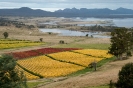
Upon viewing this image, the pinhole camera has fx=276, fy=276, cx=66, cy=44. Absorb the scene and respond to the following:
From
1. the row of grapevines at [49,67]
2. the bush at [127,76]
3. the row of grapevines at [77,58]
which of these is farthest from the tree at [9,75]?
the row of grapevines at [77,58]

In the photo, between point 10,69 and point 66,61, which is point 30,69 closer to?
point 66,61

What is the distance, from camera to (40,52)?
67.8 meters

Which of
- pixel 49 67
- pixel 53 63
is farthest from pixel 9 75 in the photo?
pixel 53 63

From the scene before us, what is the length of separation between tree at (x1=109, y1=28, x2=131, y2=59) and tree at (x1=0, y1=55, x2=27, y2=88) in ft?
117

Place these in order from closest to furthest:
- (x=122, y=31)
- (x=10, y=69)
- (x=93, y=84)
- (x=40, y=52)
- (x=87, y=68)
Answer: (x=10, y=69)
(x=93, y=84)
(x=87, y=68)
(x=122, y=31)
(x=40, y=52)

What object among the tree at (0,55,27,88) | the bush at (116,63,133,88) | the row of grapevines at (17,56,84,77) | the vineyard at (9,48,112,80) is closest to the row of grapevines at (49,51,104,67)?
the vineyard at (9,48,112,80)

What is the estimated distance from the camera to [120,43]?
190ft

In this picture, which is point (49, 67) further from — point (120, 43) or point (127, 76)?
point (127, 76)

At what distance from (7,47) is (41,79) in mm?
38579

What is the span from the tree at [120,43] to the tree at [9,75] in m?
35.8

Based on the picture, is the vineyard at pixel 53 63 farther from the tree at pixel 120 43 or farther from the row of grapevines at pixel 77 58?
the tree at pixel 120 43

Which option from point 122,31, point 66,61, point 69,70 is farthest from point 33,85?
point 122,31

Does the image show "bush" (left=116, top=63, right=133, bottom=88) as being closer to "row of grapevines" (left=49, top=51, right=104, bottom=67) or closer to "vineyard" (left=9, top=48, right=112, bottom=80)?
"vineyard" (left=9, top=48, right=112, bottom=80)

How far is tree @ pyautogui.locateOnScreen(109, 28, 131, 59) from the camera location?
187 ft
